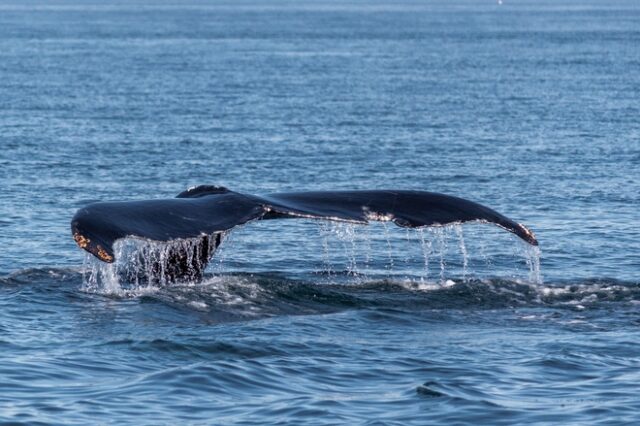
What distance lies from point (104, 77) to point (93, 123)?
1590 centimetres

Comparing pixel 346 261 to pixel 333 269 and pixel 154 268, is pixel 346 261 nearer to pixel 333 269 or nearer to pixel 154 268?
pixel 333 269

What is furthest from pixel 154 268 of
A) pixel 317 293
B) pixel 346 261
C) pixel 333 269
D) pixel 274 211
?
pixel 346 261

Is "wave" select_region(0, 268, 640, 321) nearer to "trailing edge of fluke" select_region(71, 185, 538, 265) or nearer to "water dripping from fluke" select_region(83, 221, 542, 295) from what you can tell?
"water dripping from fluke" select_region(83, 221, 542, 295)

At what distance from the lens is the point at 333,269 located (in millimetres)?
16484

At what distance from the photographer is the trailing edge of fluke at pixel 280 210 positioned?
39.2ft

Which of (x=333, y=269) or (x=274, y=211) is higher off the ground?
(x=274, y=211)

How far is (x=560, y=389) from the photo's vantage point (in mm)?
11117

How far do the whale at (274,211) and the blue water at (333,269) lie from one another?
0.96m

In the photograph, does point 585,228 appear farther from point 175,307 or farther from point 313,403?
point 313,403

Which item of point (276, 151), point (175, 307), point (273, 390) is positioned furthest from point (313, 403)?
point (276, 151)

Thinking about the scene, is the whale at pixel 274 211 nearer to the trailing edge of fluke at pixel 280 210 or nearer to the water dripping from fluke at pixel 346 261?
the trailing edge of fluke at pixel 280 210

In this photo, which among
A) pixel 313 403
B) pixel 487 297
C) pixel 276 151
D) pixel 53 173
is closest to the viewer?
pixel 313 403

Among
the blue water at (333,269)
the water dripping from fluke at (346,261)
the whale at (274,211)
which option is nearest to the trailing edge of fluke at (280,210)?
the whale at (274,211)

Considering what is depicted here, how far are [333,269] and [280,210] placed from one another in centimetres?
404
